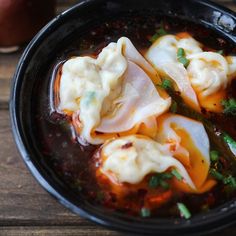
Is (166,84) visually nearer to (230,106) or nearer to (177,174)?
(230,106)

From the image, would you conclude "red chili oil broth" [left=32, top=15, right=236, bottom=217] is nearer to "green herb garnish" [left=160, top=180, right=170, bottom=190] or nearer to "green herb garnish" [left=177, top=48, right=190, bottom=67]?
"green herb garnish" [left=160, top=180, right=170, bottom=190]

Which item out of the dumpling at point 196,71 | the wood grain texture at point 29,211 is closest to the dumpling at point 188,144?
the dumpling at point 196,71

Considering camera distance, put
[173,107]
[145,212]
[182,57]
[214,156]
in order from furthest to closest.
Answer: [182,57] < [173,107] < [214,156] < [145,212]

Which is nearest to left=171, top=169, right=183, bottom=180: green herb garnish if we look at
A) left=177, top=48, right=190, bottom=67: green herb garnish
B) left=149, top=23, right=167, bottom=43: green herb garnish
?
left=177, top=48, right=190, bottom=67: green herb garnish

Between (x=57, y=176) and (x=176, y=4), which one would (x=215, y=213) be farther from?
(x=176, y=4)

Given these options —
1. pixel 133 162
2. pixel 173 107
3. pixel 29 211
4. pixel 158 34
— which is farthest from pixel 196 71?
pixel 29 211

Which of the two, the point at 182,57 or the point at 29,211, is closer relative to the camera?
the point at 29,211

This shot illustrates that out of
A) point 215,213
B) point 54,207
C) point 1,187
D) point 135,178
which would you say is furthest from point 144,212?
point 1,187
